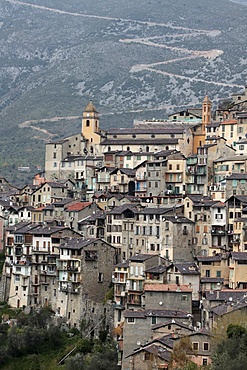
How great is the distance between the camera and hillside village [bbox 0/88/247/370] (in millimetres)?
84625

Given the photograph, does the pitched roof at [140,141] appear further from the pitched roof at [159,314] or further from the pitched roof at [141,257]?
the pitched roof at [159,314]

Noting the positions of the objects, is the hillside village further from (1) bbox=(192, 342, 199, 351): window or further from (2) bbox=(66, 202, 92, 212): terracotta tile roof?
(2) bbox=(66, 202, 92, 212): terracotta tile roof

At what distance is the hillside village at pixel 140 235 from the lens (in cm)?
8462

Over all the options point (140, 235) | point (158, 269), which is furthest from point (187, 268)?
point (140, 235)

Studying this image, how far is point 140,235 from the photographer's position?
324 ft

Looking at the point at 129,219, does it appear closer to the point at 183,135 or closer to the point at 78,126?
the point at 183,135

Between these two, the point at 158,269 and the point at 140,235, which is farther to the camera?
the point at 140,235

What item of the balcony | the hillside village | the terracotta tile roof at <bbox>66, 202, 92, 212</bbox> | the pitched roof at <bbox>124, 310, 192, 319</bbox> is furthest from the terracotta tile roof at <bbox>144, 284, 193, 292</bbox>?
the terracotta tile roof at <bbox>66, 202, 92, 212</bbox>

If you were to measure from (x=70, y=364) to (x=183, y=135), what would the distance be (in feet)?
123

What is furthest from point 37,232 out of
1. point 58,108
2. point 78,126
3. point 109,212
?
point 58,108

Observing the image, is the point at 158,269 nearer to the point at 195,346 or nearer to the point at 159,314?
the point at 159,314

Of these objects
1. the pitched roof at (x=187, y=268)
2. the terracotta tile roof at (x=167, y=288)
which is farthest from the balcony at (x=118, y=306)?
the pitched roof at (x=187, y=268)

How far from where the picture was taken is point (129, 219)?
327ft

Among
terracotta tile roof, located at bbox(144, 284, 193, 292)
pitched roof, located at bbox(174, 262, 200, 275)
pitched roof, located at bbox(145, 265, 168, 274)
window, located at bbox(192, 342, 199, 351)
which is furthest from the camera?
pitched roof, located at bbox(145, 265, 168, 274)
